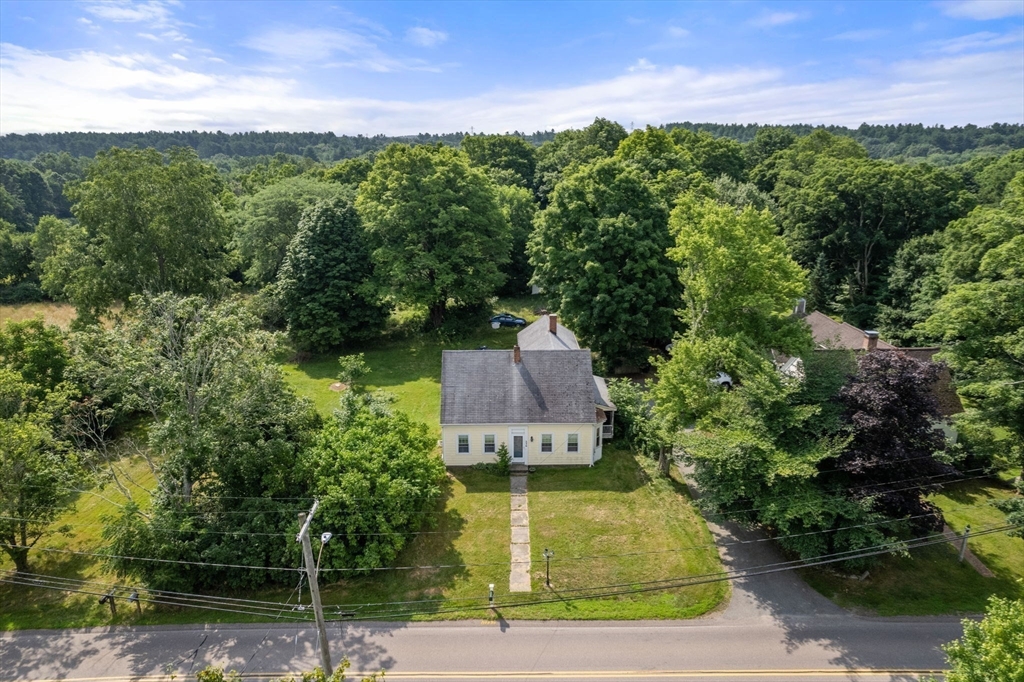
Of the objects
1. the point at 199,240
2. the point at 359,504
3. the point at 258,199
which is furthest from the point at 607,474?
the point at 258,199

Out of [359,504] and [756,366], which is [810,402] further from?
[359,504]

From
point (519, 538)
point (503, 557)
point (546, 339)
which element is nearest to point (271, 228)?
point (546, 339)

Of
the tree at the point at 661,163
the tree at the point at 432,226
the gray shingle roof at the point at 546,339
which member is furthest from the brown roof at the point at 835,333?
the tree at the point at 432,226

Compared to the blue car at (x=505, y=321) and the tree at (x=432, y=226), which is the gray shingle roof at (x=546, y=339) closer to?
the tree at (x=432, y=226)

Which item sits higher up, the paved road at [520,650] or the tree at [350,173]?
the tree at [350,173]

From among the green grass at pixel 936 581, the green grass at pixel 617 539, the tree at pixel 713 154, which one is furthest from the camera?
the tree at pixel 713 154

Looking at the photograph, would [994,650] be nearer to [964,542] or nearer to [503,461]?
[964,542]

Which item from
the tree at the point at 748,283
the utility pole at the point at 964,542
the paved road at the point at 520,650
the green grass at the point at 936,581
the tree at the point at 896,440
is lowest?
the paved road at the point at 520,650

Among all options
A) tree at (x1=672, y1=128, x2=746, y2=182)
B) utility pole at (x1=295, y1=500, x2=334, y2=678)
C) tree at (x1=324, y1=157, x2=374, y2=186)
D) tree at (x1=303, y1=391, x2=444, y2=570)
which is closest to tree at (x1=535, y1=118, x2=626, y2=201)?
tree at (x1=672, y1=128, x2=746, y2=182)

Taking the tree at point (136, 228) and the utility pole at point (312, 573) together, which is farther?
the tree at point (136, 228)
